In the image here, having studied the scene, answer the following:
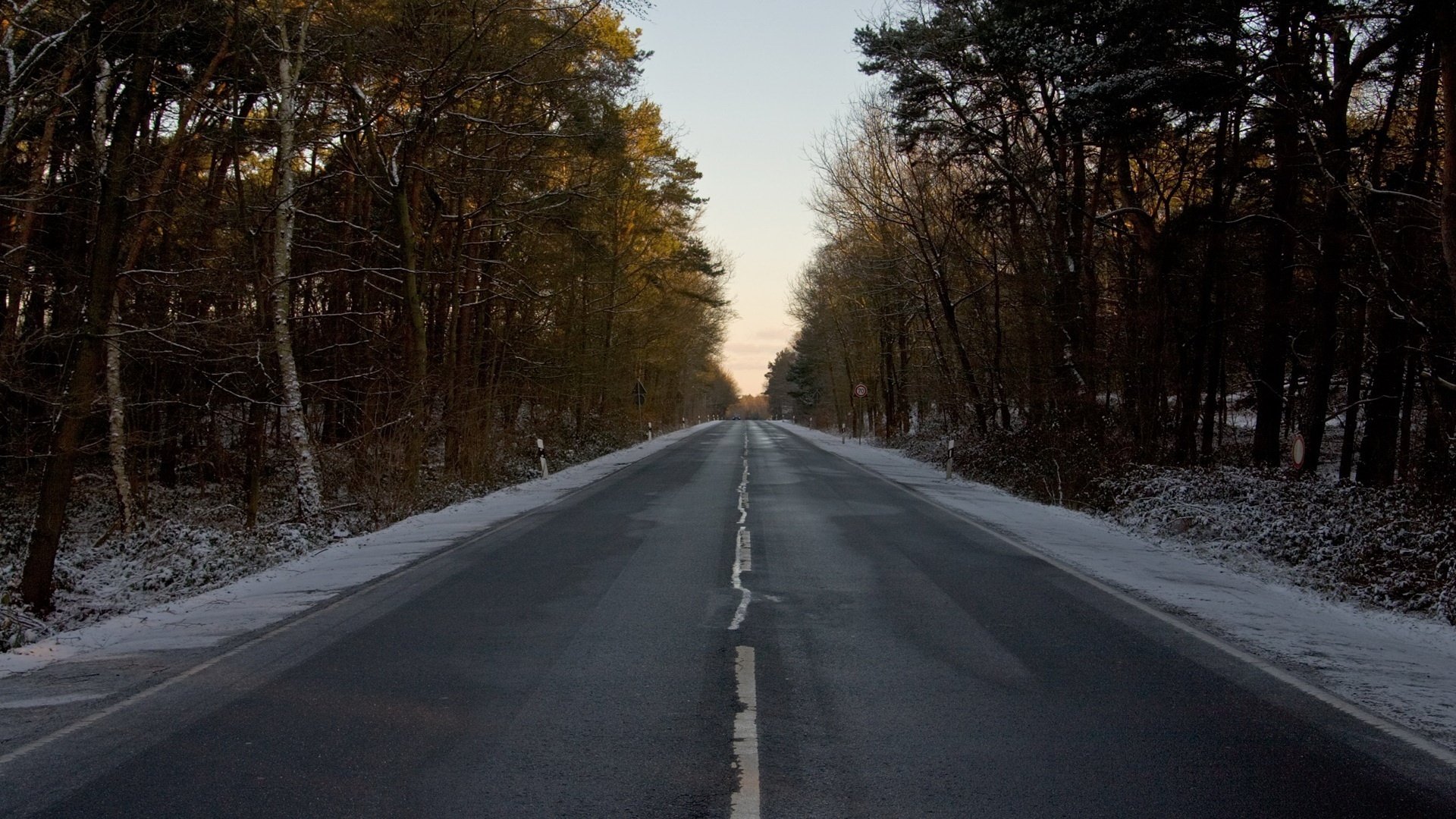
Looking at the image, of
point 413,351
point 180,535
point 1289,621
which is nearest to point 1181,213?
point 1289,621

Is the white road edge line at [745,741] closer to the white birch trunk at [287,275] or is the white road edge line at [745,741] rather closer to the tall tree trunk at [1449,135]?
the tall tree trunk at [1449,135]

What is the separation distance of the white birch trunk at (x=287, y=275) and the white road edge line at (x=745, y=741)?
1088 cm

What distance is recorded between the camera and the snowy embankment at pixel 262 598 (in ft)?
22.3

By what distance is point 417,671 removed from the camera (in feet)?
19.7

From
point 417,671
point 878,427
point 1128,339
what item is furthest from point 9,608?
point 878,427

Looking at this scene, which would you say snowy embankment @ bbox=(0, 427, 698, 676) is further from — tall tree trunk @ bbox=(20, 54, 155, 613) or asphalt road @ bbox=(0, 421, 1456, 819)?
tall tree trunk @ bbox=(20, 54, 155, 613)

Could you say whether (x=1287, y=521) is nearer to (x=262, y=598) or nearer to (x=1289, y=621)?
(x=1289, y=621)

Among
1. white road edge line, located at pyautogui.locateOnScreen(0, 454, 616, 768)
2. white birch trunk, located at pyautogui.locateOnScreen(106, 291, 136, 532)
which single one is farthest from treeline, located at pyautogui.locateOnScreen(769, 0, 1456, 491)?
white birch trunk, located at pyautogui.locateOnScreen(106, 291, 136, 532)

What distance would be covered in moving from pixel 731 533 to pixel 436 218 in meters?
11.1

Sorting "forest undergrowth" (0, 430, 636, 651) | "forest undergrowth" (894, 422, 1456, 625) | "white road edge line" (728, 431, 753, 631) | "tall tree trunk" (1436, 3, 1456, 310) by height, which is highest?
"tall tree trunk" (1436, 3, 1456, 310)

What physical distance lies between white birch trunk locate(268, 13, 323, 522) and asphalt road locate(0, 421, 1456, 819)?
692cm

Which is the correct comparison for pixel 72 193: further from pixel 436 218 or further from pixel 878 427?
pixel 878 427

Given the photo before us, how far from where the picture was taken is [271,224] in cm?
1797

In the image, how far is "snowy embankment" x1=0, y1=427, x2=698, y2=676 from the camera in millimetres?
6793
